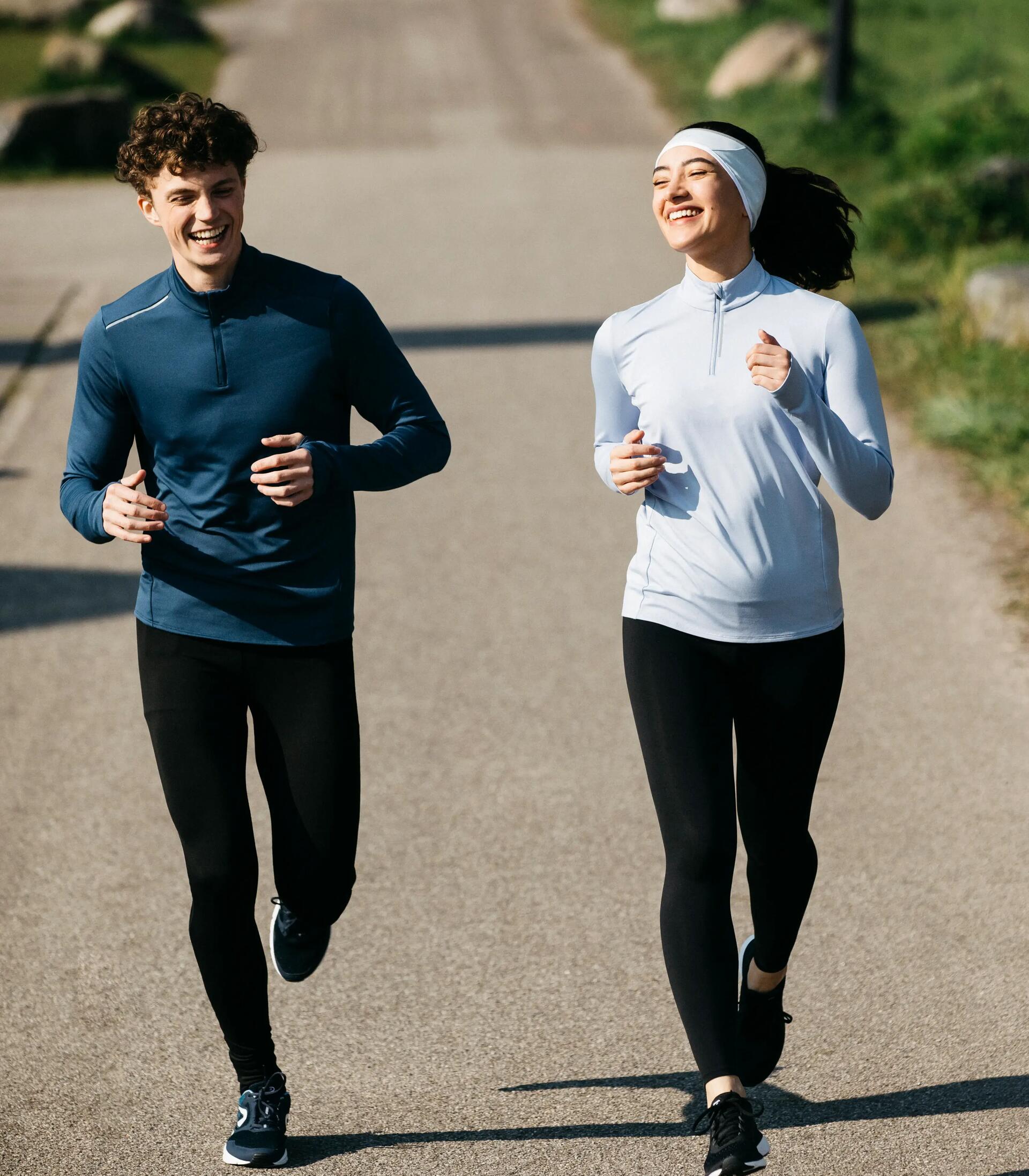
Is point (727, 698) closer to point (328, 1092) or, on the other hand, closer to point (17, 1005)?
point (328, 1092)

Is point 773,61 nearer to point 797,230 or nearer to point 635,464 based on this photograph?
point 797,230

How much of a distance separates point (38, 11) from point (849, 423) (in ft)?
97.7

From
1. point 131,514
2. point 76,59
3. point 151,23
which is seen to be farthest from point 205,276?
point 151,23

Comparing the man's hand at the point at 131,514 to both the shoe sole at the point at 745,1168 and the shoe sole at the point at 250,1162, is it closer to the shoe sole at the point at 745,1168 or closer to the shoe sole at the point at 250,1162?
the shoe sole at the point at 250,1162

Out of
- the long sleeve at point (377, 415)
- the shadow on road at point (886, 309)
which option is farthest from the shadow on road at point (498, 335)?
the long sleeve at point (377, 415)

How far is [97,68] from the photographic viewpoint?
75.6ft

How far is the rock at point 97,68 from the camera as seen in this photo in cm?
2306

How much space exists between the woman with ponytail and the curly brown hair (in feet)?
2.86

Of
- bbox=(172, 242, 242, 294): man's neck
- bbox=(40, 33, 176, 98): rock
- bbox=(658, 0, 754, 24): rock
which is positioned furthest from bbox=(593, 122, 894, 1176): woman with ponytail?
bbox=(658, 0, 754, 24): rock

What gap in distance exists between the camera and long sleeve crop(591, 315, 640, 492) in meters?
3.58

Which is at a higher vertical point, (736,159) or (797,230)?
(736,159)

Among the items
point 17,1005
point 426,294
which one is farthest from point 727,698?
point 426,294

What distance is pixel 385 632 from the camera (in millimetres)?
6871

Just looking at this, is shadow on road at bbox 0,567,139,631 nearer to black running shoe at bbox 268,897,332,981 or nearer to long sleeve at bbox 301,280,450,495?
black running shoe at bbox 268,897,332,981
